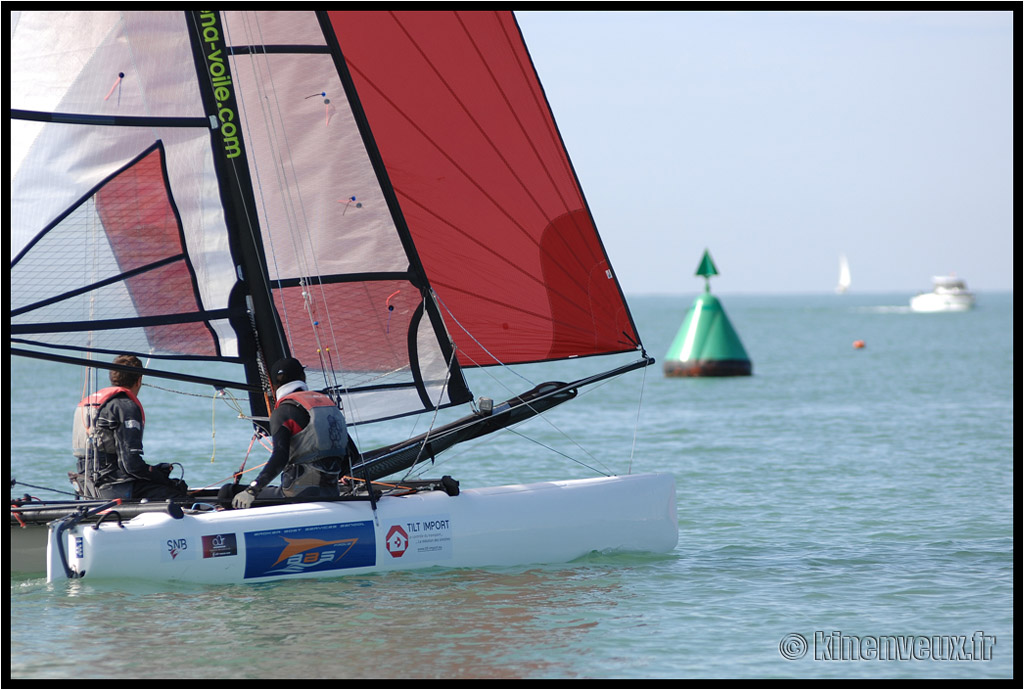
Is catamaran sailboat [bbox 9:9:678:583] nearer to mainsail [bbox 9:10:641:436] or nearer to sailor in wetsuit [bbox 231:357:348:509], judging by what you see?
mainsail [bbox 9:10:641:436]

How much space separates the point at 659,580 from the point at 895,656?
1785 mm

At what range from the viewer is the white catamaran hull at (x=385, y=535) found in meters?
6.65

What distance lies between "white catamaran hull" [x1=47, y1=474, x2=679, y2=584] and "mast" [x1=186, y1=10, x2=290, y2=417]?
1187 millimetres

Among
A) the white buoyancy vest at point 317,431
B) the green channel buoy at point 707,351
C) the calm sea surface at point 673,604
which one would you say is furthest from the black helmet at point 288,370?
the green channel buoy at point 707,351

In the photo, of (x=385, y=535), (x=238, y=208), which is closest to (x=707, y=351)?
(x=238, y=208)

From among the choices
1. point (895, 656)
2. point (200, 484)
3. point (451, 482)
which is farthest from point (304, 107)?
point (200, 484)

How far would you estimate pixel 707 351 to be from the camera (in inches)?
1065

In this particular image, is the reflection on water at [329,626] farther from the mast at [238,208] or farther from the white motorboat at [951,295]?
the white motorboat at [951,295]

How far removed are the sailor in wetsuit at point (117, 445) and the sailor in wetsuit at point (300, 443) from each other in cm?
71

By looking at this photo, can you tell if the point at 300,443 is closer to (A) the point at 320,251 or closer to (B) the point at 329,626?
(B) the point at 329,626

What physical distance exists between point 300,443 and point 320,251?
1443mm

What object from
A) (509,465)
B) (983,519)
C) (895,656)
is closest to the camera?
(895,656)

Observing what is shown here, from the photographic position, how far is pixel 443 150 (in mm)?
8328

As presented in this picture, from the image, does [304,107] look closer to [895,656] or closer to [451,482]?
[451,482]
